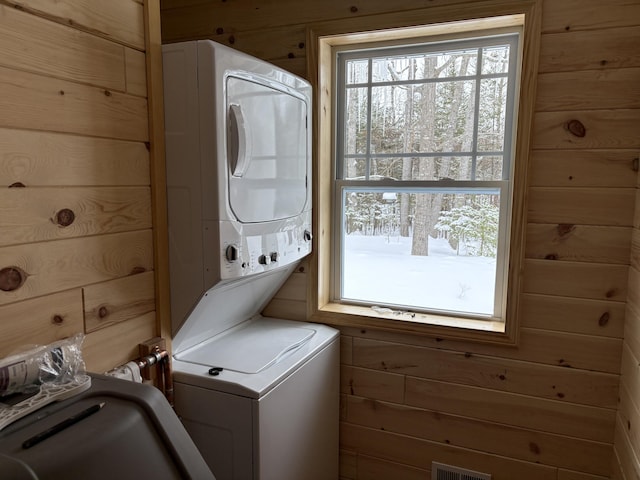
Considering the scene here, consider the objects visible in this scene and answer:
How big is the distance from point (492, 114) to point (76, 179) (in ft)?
5.11

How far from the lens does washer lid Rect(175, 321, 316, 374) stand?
5.32 ft

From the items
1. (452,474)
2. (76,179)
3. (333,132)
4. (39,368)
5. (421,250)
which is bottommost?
(452,474)

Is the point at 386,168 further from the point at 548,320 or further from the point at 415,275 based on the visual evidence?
the point at 548,320

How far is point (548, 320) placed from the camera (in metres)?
1.74

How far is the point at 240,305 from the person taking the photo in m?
1.86

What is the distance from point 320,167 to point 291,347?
0.79 meters

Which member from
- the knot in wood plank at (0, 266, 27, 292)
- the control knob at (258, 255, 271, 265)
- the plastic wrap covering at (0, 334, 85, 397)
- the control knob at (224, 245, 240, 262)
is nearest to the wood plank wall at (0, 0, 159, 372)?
the knot in wood plank at (0, 266, 27, 292)

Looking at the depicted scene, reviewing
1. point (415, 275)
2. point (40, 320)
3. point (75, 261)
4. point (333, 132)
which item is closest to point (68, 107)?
point (75, 261)

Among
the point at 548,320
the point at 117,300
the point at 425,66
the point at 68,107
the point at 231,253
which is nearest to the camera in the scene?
the point at 68,107

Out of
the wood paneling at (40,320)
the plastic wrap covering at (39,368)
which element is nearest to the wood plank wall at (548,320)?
the wood paneling at (40,320)

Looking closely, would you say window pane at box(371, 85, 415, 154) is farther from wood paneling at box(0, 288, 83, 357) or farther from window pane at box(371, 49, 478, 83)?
wood paneling at box(0, 288, 83, 357)

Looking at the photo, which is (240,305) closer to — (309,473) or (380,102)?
(309,473)

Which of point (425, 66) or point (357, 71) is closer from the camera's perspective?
point (425, 66)

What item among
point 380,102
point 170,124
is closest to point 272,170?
point 170,124
